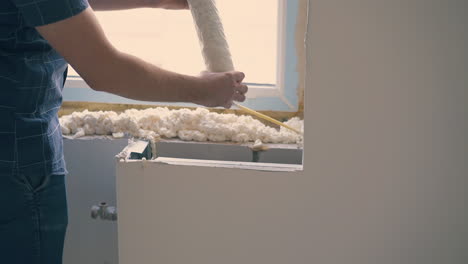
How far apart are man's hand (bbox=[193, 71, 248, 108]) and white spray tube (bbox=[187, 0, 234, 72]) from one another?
53 mm

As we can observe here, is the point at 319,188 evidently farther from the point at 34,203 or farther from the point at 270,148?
the point at 34,203

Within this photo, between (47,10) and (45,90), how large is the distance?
8.9 inches

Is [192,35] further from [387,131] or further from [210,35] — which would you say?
[387,131]

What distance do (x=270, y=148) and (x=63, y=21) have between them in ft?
2.21

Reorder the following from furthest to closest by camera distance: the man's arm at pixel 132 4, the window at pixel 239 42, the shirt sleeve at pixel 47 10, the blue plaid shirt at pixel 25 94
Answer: the window at pixel 239 42, the man's arm at pixel 132 4, the blue plaid shirt at pixel 25 94, the shirt sleeve at pixel 47 10

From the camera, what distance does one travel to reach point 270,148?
140 centimetres

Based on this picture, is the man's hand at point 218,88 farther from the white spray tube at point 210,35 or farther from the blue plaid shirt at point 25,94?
the blue plaid shirt at point 25,94

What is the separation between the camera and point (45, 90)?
1.07 meters

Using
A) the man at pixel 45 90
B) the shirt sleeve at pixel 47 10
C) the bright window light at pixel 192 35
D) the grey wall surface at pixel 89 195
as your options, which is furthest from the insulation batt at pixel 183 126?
the shirt sleeve at pixel 47 10

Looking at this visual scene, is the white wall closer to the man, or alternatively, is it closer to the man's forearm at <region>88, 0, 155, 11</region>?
the man

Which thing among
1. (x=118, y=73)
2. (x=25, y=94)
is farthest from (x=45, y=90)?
(x=118, y=73)

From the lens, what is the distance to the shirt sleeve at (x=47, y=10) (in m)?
0.89

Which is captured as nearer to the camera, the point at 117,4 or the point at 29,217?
the point at 29,217

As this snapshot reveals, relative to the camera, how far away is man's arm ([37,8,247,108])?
918 mm
